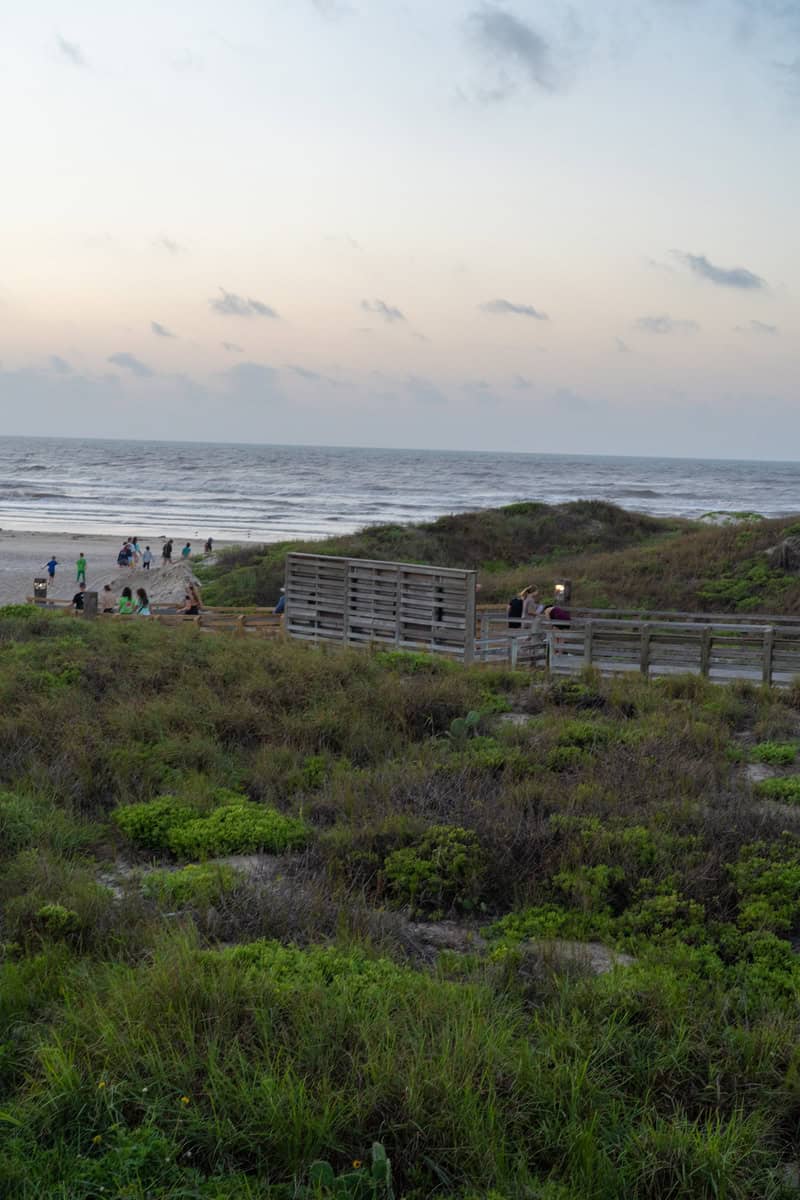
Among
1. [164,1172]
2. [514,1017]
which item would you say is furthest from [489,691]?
[164,1172]

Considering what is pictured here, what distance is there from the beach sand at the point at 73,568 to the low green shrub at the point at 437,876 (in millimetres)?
31102

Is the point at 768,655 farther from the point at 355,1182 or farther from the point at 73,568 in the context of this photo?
the point at 73,568

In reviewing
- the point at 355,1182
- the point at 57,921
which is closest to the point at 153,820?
the point at 57,921

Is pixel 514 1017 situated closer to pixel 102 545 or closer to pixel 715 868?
pixel 715 868

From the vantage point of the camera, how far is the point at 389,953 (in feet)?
19.3

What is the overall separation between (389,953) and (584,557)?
37684mm

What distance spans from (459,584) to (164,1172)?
14.2m

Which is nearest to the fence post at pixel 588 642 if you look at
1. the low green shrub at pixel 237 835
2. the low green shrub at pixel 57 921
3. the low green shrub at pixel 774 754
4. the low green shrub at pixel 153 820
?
the low green shrub at pixel 774 754

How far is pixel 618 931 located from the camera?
22.0 ft

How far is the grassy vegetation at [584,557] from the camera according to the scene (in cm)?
3112

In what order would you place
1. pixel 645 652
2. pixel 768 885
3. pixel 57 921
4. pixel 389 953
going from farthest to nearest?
pixel 645 652
pixel 768 885
pixel 57 921
pixel 389 953

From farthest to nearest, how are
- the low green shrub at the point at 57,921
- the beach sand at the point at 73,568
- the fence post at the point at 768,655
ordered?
the beach sand at the point at 73,568
the fence post at the point at 768,655
the low green shrub at the point at 57,921

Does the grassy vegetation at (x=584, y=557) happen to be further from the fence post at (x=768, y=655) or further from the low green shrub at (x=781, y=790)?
the low green shrub at (x=781, y=790)

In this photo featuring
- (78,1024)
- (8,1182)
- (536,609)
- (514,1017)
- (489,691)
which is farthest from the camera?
(536,609)
